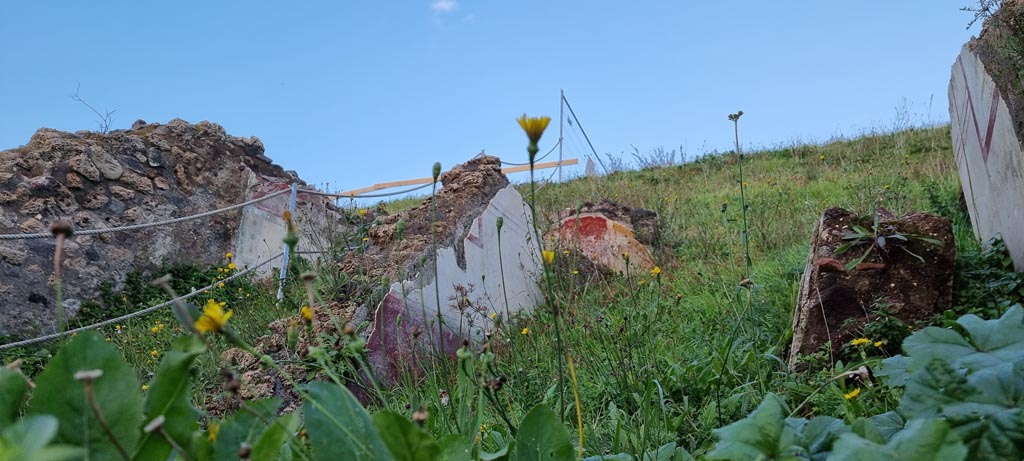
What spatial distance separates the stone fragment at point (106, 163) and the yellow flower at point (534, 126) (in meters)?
8.20

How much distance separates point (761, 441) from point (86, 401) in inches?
29.6

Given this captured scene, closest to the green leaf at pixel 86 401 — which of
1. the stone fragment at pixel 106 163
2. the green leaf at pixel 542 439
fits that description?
the green leaf at pixel 542 439

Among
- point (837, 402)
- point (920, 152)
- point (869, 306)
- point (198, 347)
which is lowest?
point (837, 402)

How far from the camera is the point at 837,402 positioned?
2.42m

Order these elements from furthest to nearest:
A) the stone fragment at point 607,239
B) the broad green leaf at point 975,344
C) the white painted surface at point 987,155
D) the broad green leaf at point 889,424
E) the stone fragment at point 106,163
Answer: the stone fragment at point 106,163 < the stone fragment at point 607,239 < the white painted surface at point 987,155 < the broad green leaf at point 889,424 < the broad green leaf at point 975,344

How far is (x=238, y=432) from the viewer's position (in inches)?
33.5

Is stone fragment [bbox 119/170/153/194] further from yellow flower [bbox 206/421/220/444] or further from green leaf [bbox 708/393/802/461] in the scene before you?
green leaf [bbox 708/393/802/461]

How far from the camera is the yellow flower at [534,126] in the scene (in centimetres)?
100

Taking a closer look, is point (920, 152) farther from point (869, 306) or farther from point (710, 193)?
point (869, 306)

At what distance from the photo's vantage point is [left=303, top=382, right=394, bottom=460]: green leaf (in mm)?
849

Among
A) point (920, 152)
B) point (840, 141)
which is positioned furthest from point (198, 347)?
point (840, 141)

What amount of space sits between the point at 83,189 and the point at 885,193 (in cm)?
800

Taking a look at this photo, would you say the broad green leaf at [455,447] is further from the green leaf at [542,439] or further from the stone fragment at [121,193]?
the stone fragment at [121,193]

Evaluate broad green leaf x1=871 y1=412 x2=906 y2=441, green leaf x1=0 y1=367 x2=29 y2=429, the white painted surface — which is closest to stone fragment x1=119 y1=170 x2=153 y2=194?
the white painted surface
